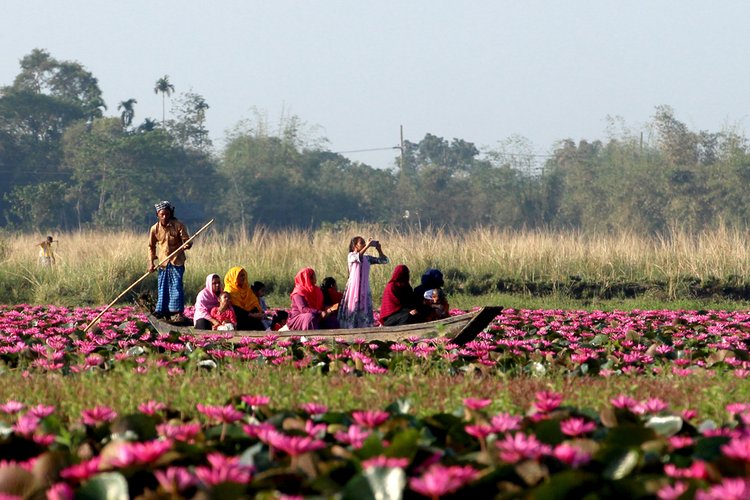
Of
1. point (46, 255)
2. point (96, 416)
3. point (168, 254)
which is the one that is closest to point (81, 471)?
point (96, 416)

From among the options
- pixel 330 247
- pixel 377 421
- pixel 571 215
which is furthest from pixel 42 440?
pixel 571 215

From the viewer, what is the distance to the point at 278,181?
61.8 meters

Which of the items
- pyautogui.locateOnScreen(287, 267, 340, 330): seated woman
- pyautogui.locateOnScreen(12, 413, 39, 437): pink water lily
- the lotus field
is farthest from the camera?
pyautogui.locateOnScreen(287, 267, 340, 330): seated woman

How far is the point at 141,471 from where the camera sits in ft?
11.2

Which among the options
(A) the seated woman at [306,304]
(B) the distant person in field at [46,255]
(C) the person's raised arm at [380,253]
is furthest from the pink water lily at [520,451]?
(B) the distant person in field at [46,255]

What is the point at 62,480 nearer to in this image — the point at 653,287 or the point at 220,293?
the point at 220,293

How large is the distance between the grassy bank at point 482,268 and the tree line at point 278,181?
1104 inches

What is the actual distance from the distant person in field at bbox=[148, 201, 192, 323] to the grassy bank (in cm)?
447

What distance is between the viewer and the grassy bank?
1816cm

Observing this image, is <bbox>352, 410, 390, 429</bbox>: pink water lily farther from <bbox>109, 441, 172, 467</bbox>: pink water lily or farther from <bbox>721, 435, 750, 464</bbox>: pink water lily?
<bbox>721, 435, 750, 464</bbox>: pink water lily

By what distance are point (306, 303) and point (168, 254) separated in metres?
2.85

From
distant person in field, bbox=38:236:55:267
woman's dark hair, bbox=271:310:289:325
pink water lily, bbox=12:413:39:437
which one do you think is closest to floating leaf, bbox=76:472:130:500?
pink water lily, bbox=12:413:39:437

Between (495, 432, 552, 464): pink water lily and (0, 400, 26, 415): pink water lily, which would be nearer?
(495, 432, 552, 464): pink water lily

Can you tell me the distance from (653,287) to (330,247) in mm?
5975
